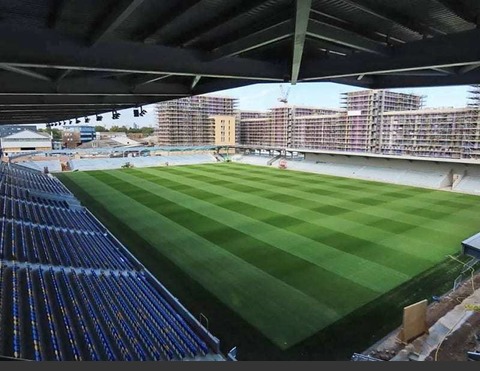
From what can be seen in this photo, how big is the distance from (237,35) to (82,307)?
20.9 feet

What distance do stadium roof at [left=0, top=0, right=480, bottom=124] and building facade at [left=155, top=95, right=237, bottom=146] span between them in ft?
242

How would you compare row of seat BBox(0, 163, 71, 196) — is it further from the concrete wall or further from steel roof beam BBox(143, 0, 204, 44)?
the concrete wall

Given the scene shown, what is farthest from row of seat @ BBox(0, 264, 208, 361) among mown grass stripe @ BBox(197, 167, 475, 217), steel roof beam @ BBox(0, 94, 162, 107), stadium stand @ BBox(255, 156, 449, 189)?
stadium stand @ BBox(255, 156, 449, 189)

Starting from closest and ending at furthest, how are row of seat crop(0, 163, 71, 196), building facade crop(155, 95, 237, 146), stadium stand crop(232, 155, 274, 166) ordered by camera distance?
row of seat crop(0, 163, 71, 196) < stadium stand crop(232, 155, 274, 166) < building facade crop(155, 95, 237, 146)

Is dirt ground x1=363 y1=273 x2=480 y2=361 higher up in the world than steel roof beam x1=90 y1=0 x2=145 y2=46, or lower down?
lower down

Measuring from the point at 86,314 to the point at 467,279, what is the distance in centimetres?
1116

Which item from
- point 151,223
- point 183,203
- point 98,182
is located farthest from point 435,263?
point 98,182

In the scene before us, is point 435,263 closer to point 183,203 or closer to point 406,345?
point 406,345

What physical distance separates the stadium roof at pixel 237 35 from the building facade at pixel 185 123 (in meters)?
73.8

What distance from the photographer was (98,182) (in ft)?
102

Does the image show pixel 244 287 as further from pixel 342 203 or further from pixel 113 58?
pixel 342 203

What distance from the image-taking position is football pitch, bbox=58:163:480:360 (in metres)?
9.28

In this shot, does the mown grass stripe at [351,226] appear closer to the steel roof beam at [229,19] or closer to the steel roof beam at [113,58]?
the steel roof beam at [113,58]

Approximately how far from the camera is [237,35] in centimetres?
517
